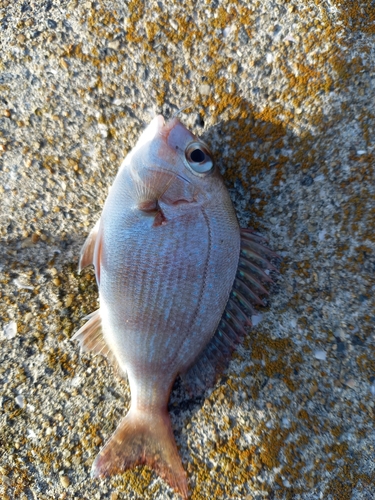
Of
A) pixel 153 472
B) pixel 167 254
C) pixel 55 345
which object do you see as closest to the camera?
pixel 167 254

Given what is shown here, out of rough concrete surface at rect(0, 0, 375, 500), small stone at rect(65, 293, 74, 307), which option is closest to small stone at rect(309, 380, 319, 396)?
rough concrete surface at rect(0, 0, 375, 500)

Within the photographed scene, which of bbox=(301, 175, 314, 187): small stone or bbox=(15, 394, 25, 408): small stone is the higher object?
bbox=(301, 175, 314, 187): small stone

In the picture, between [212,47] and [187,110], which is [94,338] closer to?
[187,110]

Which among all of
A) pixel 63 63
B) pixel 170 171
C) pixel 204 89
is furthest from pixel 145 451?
pixel 63 63

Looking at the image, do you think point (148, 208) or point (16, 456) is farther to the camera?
point (16, 456)

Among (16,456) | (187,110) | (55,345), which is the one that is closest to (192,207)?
(187,110)

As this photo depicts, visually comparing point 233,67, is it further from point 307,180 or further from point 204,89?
point 307,180

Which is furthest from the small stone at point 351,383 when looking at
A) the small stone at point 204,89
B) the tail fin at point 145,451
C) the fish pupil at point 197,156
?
the small stone at point 204,89

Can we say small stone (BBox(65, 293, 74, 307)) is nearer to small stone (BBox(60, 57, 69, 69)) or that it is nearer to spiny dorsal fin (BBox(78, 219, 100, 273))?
spiny dorsal fin (BBox(78, 219, 100, 273))
